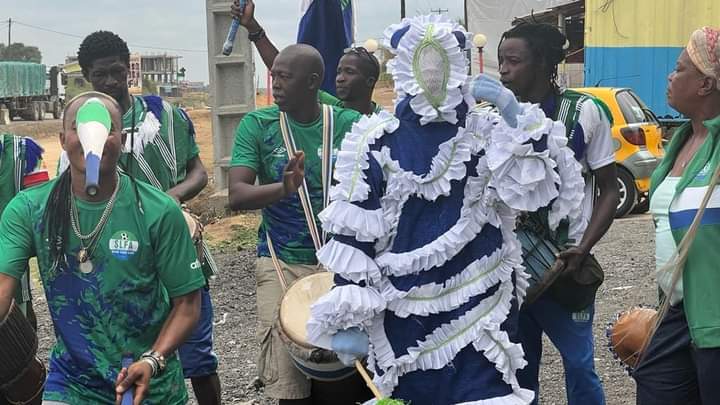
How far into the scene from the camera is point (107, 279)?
317 centimetres

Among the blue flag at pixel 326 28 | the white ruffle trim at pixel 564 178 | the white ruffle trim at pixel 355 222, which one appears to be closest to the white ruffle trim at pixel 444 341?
the white ruffle trim at pixel 355 222

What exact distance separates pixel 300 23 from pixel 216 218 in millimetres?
5814

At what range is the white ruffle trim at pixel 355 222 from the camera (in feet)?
11.1

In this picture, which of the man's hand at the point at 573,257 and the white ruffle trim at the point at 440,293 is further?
the man's hand at the point at 573,257

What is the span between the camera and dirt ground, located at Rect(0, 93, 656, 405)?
6.10 m

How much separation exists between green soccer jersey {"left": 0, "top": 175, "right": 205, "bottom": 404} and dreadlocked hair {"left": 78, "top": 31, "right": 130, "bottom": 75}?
63.3 inches

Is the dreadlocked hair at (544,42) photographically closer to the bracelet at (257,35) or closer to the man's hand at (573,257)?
the man's hand at (573,257)

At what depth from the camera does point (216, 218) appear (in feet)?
38.8

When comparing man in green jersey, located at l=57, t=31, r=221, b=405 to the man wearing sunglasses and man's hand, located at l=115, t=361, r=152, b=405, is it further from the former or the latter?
man's hand, located at l=115, t=361, r=152, b=405

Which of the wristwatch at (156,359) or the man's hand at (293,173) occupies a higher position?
the man's hand at (293,173)

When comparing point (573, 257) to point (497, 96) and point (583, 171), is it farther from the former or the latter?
point (497, 96)

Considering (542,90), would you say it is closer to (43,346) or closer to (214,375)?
(214,375)

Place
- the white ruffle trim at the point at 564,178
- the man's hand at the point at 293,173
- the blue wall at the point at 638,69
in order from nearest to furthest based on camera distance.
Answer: the white ruffle trim at the point at 564,178, the man's hand at the point at 293,173, the blue wall at the point at 638,69

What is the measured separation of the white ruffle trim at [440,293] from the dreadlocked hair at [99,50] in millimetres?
2100
